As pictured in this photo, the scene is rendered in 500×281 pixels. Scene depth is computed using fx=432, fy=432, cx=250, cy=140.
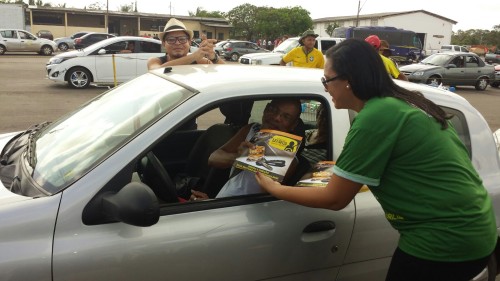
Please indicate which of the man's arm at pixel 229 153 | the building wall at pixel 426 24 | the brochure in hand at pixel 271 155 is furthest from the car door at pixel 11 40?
the building wall at pixel 426 24

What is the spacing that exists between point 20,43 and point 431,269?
98.4ft

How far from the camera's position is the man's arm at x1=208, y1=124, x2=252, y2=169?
2.44m

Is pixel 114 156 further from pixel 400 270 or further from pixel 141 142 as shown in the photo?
pixel 400 270

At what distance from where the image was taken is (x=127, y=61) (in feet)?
42.4

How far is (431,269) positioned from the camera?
1652 mm

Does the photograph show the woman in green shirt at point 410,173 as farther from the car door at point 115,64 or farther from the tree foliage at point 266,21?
the tree foliage at point 266,21

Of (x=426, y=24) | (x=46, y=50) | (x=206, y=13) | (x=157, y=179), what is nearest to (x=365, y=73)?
(x=157, y=179)

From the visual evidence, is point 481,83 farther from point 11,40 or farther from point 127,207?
point 11,40

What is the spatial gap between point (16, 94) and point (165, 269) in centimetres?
1127

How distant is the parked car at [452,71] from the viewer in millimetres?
17016

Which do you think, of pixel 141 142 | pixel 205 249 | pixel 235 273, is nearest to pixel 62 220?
pixel 141 142

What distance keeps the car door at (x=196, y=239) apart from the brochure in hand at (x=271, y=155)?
0.45 feet

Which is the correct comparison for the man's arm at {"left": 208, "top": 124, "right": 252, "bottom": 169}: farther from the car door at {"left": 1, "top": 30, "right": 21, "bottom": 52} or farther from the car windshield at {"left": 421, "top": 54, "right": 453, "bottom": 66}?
the car door at {"left": 1, "top": 30, "right": 21, "bottom": 52}

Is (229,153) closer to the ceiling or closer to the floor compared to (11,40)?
closer to the floor
